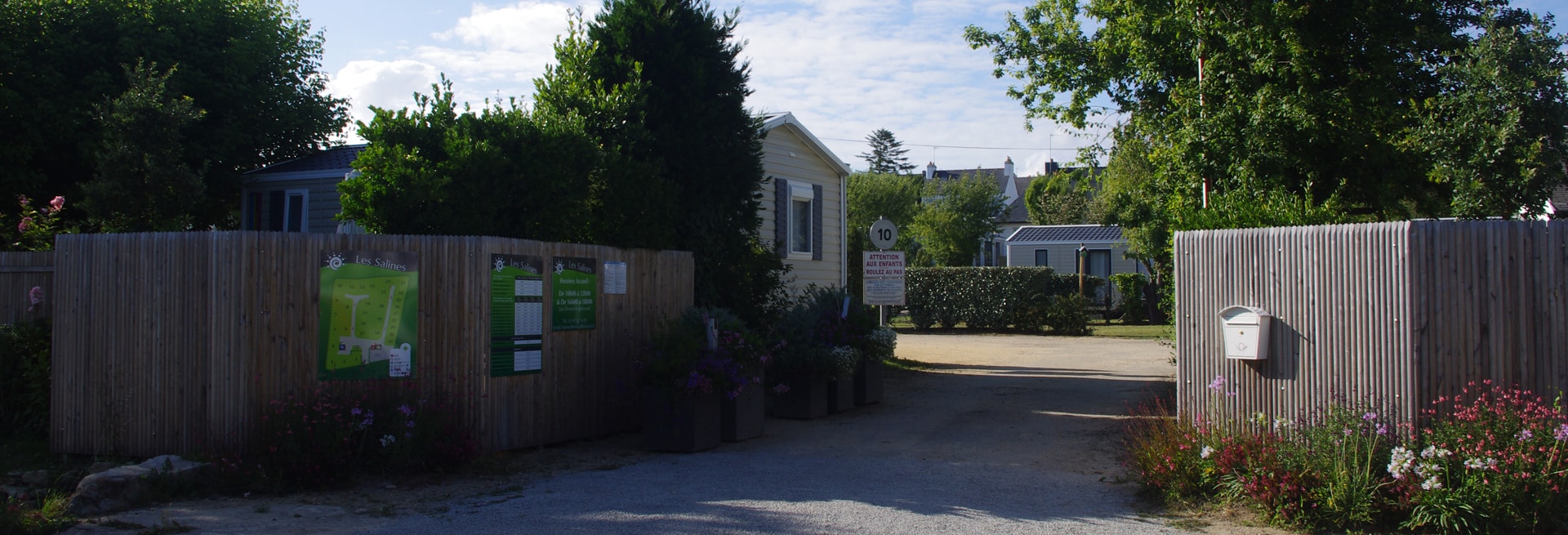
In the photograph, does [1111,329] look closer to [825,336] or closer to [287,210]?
[825,336]

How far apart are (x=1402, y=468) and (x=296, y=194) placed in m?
19.2

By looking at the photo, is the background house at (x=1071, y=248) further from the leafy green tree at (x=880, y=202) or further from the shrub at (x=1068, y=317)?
the shrub at (x=1068, y=317)

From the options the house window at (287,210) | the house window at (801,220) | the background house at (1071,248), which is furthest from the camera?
the background house at (1071,248)

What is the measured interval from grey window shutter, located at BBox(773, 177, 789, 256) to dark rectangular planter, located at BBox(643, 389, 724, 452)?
26.3ft

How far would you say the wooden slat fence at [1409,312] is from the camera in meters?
6.25

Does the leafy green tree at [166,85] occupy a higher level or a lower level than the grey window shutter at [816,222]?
higher

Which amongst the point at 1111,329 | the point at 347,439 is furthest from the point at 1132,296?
the point at 347,439

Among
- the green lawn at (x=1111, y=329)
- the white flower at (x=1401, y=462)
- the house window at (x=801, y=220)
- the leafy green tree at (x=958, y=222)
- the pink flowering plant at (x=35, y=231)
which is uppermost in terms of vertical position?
the leafy green tree at (x=958, y=222)

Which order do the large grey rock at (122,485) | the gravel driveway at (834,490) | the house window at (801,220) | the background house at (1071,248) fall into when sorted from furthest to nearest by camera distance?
the background house at (1071,248) → the house window at (801,220) → the large grey rock at (122,485) → the gravel driveway at (834,490)

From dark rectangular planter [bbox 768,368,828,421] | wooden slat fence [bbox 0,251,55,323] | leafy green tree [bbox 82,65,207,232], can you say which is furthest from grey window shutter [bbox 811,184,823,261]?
wooden slat fence [bbox 0,251,55,323]

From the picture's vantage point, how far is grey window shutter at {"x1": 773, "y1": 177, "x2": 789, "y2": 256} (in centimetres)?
1761

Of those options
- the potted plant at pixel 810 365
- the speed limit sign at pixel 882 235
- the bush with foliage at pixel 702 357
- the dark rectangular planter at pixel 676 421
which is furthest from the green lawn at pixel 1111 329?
the dark rectangular planter at pixel 676 421

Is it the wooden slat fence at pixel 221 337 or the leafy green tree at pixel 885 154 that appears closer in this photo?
the wooden slat fence at pixel 221 337

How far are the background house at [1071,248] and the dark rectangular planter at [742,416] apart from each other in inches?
1310
